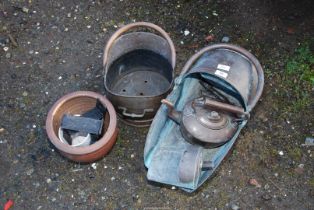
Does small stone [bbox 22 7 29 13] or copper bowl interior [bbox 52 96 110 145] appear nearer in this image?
copper bowl interior [bbox 52 96 110 145]

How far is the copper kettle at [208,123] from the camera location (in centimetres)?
245

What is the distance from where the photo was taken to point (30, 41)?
11.0 feet

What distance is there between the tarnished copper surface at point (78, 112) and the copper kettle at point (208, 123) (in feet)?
1.32

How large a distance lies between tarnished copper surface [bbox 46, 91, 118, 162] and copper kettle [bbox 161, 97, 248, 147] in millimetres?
402

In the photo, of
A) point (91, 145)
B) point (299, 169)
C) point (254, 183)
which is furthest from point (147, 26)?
point (299, 169)

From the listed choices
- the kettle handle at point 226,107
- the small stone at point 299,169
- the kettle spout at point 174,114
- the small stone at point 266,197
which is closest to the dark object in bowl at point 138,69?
the kettle spout at point 174,114

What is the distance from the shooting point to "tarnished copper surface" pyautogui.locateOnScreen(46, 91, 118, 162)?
257 centimetres

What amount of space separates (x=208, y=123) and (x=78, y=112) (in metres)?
0.89

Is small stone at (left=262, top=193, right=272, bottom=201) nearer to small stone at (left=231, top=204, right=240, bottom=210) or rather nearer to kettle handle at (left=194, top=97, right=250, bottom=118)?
small stone at (left=231, top=204, right=240, bottom=210)

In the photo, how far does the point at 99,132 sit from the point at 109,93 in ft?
0.79

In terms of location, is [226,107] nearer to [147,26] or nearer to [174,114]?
[174,114]

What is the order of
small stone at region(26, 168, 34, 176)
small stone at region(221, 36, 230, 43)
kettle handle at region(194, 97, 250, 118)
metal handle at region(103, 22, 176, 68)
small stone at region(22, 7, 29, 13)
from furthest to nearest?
small stone at region(22, 7, 29, 13) → small stone at region(221, 36, 230, 43) → small stone at region(26, 168, 34, 176) → metal handle at region(103, 22, 176, 68) → kettle handle at region(194, 97, 250, 118)

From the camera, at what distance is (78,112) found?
2.85 metres

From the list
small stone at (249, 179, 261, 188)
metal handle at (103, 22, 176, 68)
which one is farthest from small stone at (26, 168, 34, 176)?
small stone at (249, 179, 261, 188)
